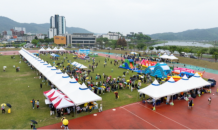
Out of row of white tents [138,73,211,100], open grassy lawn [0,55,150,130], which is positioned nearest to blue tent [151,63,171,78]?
row of white tents [138,73,211,100]

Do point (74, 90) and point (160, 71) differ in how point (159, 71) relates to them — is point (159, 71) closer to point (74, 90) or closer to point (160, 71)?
point (160, 71)

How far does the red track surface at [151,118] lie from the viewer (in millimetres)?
11938

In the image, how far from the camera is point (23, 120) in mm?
12445

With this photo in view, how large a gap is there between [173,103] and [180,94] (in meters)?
2.75

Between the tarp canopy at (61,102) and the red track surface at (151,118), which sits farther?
the tarp canopy at (61,102)

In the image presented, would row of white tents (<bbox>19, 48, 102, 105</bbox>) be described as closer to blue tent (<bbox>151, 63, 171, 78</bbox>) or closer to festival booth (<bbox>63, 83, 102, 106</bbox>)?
festival booth (<bbox>63, 83, 102, 106</bbox>)

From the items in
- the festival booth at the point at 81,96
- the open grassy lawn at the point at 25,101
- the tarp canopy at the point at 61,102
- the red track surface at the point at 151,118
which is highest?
the festival booth at the point at 81,96

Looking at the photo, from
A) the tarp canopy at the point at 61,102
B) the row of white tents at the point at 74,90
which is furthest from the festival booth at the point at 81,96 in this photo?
the tarp canopy at the point at 61,102

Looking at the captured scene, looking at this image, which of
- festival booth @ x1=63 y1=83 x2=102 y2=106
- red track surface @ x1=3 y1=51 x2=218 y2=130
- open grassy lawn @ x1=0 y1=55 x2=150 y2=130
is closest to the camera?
red track surface @ x1=3 y1=51 x2=218 y2=130

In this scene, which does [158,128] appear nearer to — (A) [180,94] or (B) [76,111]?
(B) [76,111]

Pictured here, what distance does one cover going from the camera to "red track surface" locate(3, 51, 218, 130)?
11938 mm

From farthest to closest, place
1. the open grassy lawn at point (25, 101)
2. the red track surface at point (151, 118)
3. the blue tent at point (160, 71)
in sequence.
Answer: the blue tent at point (160, 71) → the open grassy lawn at point (25, 101) → the red track surface at point (151, 118)

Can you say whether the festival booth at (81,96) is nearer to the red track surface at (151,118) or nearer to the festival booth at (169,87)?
the red track surface at (151,118)

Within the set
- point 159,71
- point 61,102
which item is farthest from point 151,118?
point 159,71
